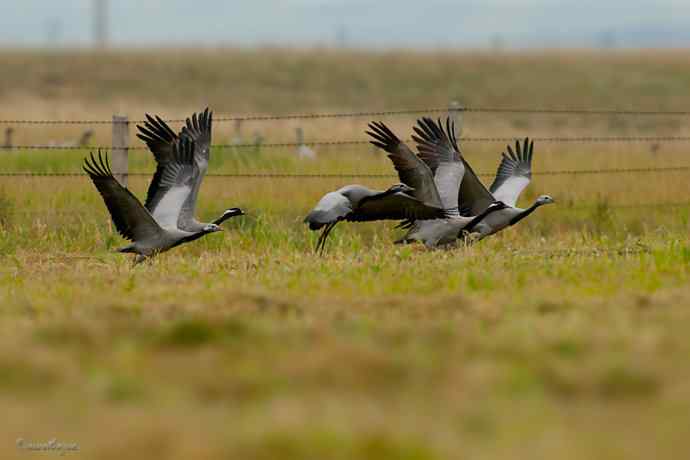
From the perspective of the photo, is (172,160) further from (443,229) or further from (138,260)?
(443,229)

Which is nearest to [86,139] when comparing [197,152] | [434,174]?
[197,152]

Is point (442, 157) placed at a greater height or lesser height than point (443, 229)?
greater

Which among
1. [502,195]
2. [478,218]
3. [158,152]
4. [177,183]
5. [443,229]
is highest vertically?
[158,152]

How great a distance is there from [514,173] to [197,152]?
3.16 meters

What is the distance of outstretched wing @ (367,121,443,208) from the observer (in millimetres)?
11461

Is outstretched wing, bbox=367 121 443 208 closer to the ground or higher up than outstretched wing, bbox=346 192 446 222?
higher up

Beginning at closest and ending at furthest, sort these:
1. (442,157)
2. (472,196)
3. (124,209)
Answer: (124,209)
(442,157)
(472,196)

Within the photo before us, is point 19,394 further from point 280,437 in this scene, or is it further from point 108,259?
point 108,259

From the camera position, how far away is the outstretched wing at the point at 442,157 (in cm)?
1201

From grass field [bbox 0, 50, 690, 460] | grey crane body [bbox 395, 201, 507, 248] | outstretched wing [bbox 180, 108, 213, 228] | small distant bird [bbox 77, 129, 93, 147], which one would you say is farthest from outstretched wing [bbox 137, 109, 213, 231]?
small distant bird [bbox 77, 129, 93, 147]

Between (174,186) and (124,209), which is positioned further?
(174,186)

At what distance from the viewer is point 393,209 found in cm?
1153

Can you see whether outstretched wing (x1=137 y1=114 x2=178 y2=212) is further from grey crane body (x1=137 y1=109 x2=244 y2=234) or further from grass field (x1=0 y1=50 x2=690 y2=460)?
grass field (x1=0 y1=50 x2=690 y2=460)

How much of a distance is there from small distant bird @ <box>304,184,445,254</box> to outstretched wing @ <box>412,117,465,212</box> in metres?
0.45
